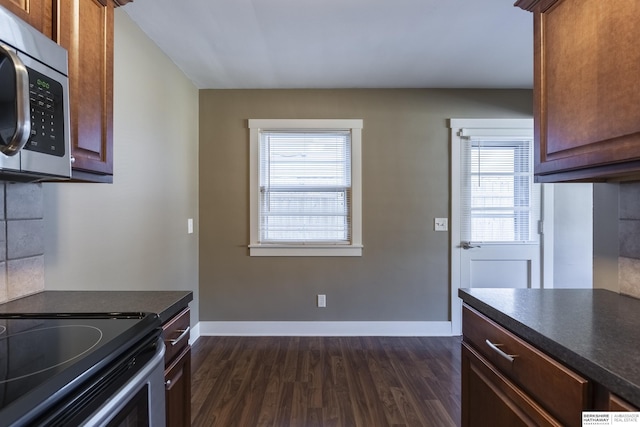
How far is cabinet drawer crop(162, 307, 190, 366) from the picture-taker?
1.17m

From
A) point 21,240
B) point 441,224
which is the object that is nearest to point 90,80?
point 21,240

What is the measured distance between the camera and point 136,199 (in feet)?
6.76

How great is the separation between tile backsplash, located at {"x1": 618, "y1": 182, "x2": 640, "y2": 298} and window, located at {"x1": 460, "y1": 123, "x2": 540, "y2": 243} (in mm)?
1756

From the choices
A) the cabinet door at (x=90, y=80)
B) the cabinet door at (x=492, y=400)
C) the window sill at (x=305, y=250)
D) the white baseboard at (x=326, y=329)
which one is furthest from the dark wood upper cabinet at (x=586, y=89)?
the white baseboard at (x=326, y=329)

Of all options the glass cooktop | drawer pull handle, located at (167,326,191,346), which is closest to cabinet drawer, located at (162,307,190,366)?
drawer pull handle, located at (167,326,191,346)

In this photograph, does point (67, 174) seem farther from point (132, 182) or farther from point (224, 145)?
point (224, 145)

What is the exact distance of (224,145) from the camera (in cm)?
314

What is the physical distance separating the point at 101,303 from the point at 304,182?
2.16 m

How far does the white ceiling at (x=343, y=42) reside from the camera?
192 centimetres

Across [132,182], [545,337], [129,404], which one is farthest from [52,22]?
[545,337]

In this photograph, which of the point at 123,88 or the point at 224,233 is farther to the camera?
the point at 224,233

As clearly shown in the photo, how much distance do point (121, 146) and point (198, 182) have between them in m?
1.23

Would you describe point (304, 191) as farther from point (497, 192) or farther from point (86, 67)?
point (86, 67)

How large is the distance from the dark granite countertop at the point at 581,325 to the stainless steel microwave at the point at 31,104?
4.96ft
